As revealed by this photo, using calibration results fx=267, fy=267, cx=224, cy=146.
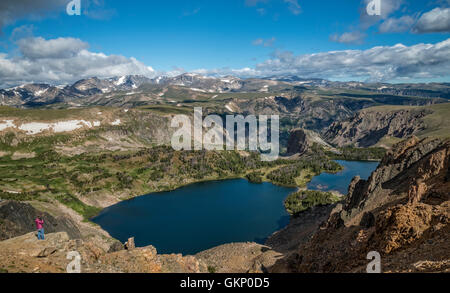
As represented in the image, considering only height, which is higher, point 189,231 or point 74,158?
point 74,158

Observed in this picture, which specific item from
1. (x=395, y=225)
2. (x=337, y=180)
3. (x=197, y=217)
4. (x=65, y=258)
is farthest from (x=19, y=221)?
(x=337, y=180)

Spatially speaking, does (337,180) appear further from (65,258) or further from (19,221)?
(65,258)

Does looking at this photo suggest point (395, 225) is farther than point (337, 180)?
No

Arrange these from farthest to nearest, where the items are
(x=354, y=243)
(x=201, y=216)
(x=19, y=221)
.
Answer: (x=201, y=216), (x=19, y=221), (x=354, y=243)

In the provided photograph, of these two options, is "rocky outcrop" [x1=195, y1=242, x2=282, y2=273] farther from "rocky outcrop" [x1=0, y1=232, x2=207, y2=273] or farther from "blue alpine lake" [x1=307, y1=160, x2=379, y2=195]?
"blue alpine lake" [x1=307, y1=160, x2=379, y2=195]

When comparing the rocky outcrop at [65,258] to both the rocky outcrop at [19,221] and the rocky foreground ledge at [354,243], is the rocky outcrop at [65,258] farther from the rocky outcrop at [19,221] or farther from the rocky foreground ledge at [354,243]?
the rocky outcrop at [19,221]
